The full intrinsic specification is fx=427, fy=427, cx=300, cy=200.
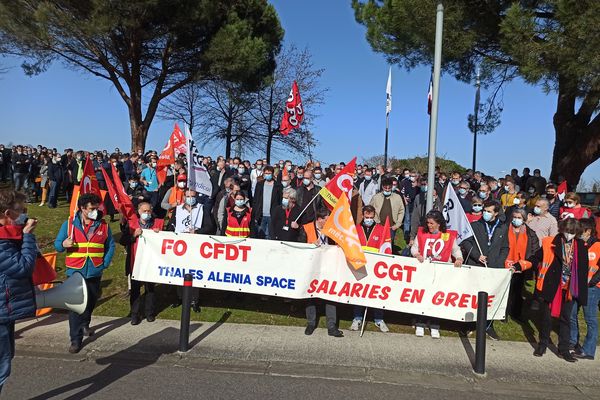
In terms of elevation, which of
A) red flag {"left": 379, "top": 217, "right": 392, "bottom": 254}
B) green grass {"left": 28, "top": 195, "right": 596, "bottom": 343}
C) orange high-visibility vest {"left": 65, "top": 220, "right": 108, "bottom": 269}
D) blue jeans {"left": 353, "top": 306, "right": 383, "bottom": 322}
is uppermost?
red flag {"left": 379, "top": 217, "right": 392, "bottom": 254}

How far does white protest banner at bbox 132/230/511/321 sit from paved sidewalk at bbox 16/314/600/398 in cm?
→ 53

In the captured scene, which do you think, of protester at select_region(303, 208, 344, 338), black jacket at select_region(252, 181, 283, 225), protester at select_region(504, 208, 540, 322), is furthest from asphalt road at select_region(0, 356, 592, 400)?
black jacket at select_region(252, 181, 283, 225)

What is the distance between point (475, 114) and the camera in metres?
19.0

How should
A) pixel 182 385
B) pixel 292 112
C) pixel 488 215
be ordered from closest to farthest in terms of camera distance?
pixel 182 385 → pixel 488 215 → pixel 292 112

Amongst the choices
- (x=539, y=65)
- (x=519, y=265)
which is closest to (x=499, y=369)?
(x=519, y=265)

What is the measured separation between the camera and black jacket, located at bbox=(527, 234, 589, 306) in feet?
18.0

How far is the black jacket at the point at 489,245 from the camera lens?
6.71m

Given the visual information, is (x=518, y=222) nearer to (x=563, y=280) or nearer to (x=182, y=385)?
(x=563, y=280)

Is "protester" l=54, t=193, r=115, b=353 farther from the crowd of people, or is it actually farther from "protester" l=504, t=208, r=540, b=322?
"protester" l=504, t=208, r=540, b=322

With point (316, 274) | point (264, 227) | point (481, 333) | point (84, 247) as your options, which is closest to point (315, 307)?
point (316, 274)

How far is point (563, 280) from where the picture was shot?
18.6 ft

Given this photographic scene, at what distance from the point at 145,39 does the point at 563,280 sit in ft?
65.1

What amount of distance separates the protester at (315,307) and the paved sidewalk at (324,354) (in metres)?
0.13

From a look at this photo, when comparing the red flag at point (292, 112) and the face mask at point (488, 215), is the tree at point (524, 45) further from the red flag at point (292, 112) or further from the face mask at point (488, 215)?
the face mask at point (488, 215)
